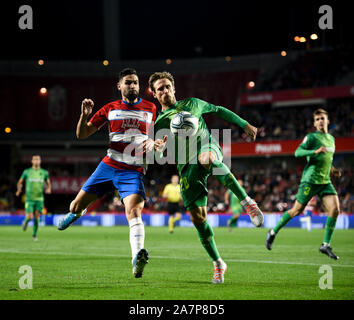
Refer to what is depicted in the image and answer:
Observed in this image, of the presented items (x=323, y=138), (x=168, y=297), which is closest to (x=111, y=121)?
(x=168, y=297)

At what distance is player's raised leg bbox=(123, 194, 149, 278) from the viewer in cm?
773

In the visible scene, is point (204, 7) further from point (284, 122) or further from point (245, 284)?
point (245, 284)

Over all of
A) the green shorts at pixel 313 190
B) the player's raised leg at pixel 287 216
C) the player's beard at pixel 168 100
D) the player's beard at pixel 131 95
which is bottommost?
the player's raised leg at pixel 287 216

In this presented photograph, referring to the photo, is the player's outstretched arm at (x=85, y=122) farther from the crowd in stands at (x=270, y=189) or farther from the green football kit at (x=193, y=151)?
the crowd in stands at (x=270, y=189)

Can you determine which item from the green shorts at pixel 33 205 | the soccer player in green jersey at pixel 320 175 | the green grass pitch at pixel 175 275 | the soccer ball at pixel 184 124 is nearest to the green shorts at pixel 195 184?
the soccer ball at pixel 184 124

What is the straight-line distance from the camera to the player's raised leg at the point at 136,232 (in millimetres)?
7727

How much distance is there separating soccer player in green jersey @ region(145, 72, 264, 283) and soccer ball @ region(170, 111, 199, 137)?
0.10m

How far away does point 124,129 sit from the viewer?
8555 millimetres

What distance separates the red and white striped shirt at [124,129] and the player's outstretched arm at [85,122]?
0.11m

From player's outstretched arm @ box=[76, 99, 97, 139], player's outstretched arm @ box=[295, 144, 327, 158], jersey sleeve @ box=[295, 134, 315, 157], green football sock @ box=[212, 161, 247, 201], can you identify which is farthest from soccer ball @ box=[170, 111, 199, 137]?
jersey sleeve @ box=[295, 134, 315, 157]

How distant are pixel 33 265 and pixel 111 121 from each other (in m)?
4.09

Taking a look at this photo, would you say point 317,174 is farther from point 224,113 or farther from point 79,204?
point 79,204

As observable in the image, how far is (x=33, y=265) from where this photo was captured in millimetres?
Answer: 11367

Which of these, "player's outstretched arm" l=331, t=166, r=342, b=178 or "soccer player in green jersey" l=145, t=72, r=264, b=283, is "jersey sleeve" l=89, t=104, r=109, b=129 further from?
"player's outstretched arm" l=331, t=166, r=342, b=178
